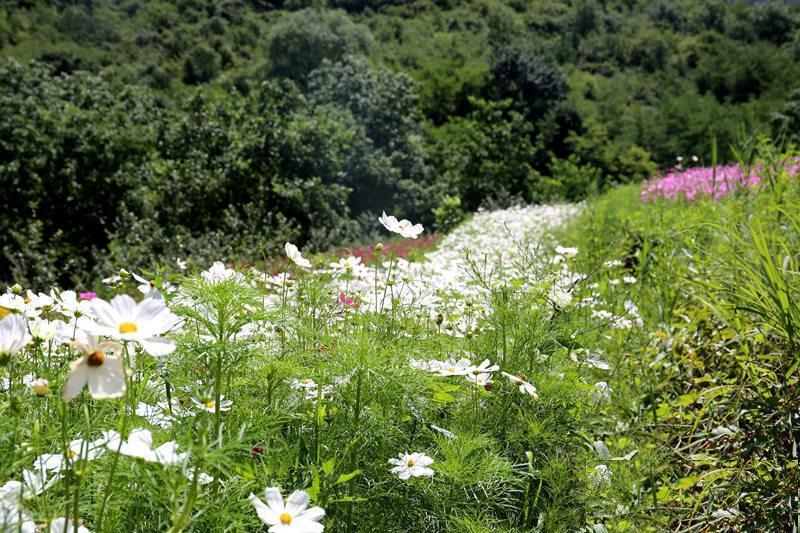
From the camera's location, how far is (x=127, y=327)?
0.76m

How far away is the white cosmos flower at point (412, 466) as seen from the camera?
113cm

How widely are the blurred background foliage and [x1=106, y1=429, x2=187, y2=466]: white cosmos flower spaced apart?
0.77 metres

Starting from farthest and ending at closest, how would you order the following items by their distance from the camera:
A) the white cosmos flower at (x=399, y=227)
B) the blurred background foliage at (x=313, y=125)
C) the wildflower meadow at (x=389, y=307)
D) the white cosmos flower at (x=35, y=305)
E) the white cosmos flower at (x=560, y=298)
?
the blurred background foliage at (x=313, y=125)
the white cosmos flower at (x=560, y=298)
the white cosmos flower at (x=399, y=227)
the white cosmos flower at (x=35, y=305)
the wildflower meadow at (x=389, y=307)

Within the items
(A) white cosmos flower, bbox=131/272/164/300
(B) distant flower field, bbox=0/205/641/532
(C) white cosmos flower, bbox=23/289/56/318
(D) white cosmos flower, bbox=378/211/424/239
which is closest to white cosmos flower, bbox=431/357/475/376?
(B) distant flower field, bbox=0/205/641/532

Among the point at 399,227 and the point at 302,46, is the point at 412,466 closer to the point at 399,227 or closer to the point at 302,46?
the point at 399,227

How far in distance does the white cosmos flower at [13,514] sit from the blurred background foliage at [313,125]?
797mm

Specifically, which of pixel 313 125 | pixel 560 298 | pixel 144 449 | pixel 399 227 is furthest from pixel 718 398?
pixel 313 125

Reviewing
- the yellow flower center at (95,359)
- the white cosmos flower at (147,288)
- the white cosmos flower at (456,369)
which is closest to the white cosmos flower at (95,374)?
the yellow flower center at (95,359)

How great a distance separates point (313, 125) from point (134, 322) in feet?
30.3

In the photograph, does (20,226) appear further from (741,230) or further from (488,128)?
(488,128)

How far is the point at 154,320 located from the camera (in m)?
0.78

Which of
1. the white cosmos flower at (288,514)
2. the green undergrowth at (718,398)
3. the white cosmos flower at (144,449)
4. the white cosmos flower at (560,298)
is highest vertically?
the white cosmos flower at (144,449)

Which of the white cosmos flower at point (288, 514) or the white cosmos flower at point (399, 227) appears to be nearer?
the white cosmos flower at point (288, 514)

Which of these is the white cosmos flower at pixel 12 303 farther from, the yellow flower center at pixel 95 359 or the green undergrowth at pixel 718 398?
the green undergrowth at pixel 718 398
